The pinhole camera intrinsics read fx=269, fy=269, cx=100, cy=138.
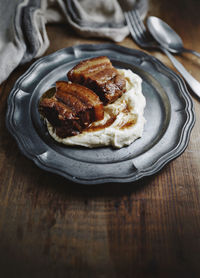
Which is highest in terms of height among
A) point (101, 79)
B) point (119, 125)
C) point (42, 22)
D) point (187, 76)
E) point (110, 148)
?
point (42, 22)

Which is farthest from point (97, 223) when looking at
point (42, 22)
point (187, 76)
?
point (42, 22)

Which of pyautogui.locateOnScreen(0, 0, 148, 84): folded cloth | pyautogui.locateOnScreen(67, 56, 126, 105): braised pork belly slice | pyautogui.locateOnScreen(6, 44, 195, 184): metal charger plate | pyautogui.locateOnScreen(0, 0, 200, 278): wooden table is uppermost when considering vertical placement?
pyautogui.locateOnScreen(0, 0, 148, 84): folded cloth

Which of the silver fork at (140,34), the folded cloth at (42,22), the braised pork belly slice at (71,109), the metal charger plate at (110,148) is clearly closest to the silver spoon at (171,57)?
the silver fork at (140,34)

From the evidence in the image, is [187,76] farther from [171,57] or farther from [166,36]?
[166,36]

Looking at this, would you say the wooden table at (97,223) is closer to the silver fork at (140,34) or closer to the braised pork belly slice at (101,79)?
the braised pork belly slice at (101,79)

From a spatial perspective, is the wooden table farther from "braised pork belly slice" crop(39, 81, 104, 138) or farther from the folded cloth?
the folded cloth

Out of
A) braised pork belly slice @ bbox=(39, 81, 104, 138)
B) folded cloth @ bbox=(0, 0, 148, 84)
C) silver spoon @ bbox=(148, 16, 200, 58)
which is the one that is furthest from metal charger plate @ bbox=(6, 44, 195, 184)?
silver spoon @ bbox=(148, 16, 200, 58)
